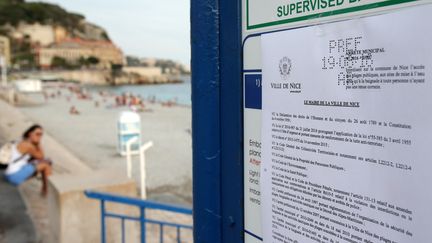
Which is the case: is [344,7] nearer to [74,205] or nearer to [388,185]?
[388,185]

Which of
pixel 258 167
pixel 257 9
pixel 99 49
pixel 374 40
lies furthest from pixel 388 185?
pixel 99 49

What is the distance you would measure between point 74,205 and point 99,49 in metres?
124

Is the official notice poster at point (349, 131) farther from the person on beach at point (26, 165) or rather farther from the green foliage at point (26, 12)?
the green foliage at point (26, 12)

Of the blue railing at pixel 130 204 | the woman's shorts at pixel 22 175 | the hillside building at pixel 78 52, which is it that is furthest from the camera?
the hillside building at pixel 78 52

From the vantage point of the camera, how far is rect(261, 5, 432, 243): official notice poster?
69 centimetres

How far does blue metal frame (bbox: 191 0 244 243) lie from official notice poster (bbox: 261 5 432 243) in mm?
100

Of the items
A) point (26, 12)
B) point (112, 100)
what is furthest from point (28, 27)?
point (112, 100)

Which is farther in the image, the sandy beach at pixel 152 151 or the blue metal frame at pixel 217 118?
the sandy beach at pixel 152 151

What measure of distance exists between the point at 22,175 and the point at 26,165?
189 mm

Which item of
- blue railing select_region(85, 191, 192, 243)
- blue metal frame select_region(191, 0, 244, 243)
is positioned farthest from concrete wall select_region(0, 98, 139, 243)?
blue metal frame select_region(191, 0, 244, 243)

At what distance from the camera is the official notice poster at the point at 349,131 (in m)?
0.69

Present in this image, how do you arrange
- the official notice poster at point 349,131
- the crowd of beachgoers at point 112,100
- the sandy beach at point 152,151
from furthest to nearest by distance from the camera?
the crowd of beachgoers at point 112,100, the sandy beach at point 152,151, the official notice poster at point 349,131

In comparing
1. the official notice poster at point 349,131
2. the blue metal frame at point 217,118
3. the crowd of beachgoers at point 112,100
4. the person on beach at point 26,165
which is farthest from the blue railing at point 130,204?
Result: the crowd of beachgoers at point 112,100

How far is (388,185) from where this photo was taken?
0.74m
